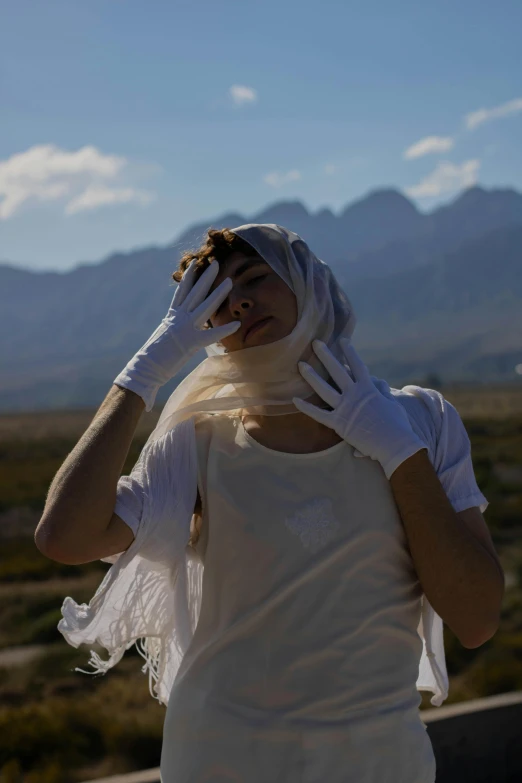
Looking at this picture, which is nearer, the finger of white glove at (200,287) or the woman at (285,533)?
the woman at (285,533)

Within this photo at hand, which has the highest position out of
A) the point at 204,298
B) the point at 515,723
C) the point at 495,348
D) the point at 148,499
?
the point at 204,298

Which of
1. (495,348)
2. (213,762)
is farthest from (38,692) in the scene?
(495,348)

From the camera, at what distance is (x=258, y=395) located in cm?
219

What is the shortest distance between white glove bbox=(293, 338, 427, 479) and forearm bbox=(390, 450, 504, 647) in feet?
0.16

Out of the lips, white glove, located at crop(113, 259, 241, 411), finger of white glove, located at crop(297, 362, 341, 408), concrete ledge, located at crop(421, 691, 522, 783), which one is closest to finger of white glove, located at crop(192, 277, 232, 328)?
white glove, located at crop(113, 259, 241, 411)

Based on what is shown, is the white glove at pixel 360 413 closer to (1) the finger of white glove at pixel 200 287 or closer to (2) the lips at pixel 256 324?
(2) the lips at pixel 256 324

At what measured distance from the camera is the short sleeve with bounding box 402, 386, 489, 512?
2.06m

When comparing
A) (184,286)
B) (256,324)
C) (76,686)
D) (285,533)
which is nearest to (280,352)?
(256,324)

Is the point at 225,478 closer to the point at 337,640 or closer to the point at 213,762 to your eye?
the point at 337,640

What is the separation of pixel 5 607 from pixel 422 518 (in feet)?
26.8

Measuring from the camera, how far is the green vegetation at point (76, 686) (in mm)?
4906

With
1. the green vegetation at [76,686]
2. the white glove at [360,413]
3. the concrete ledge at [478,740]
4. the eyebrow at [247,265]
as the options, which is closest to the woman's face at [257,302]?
the eyebrow at [247,265]

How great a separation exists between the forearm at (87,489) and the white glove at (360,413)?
0.45 metres

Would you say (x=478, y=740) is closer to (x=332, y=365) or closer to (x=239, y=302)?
(x=332, y=365)
